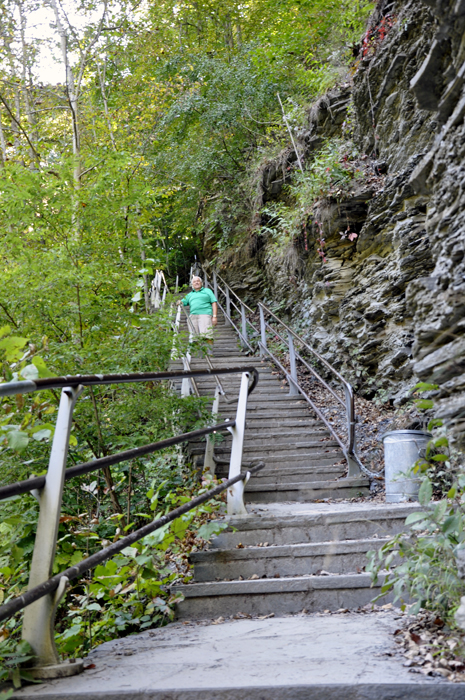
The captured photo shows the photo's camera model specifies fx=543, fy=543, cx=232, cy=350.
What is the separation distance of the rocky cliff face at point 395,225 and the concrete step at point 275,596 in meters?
0.92

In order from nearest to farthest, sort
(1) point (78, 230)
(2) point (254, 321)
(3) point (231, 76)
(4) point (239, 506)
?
(4) point (239, 506)
(1) point (78, 230)
(2) point (254, 321)
(3) point (231, 76)

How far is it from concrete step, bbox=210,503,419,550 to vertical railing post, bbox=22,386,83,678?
1658 millimetres

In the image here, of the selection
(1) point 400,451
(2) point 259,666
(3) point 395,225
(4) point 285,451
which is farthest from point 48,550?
(3) point 395,225

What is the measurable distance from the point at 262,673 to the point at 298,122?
39.5 feet

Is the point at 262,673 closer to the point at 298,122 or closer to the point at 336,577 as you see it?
the point at 336,577

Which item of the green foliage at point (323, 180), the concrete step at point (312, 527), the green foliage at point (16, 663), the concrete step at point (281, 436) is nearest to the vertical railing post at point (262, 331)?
the green foliage at point (323, 180)

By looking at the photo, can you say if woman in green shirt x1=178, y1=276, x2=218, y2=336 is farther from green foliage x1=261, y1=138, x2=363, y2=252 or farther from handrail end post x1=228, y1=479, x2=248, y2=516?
handrail end post x1=228, y1=479, x2=248, y2=516

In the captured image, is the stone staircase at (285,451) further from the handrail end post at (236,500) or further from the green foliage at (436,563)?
the green foliage at (436,563)

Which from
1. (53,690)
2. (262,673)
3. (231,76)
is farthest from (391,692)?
(231,76)

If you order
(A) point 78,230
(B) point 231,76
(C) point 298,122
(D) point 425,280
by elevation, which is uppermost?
(B) point 231,76

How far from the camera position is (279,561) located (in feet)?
9.65

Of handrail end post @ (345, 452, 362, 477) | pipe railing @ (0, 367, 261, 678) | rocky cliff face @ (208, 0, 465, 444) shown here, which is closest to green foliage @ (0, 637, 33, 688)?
pipe railing @ (0, 367, 261, 678)

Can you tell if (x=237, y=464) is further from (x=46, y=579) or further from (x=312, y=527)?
(x=46, y=579)

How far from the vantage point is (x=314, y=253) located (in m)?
9.77
